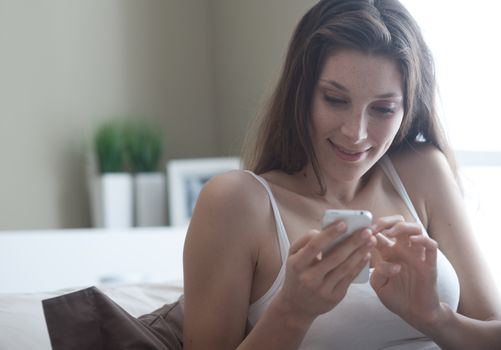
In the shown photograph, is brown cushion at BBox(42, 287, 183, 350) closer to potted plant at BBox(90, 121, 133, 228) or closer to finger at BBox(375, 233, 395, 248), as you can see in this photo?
finger at BBox(375, 233, 395, 248)

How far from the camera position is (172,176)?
3.16 meters

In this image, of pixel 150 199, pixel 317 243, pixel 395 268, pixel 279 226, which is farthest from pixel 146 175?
pixel 317 243

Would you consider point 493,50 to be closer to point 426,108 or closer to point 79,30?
point 426,108

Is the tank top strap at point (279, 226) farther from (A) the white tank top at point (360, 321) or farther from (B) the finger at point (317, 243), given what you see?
(B) the finger at point (317, 243)

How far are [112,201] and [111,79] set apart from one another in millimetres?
592

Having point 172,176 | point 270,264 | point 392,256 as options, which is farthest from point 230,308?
point 172,176

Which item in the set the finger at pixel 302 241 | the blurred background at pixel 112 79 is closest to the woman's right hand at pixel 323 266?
the finger at pixel 302 241

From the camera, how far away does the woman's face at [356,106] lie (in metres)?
1.25

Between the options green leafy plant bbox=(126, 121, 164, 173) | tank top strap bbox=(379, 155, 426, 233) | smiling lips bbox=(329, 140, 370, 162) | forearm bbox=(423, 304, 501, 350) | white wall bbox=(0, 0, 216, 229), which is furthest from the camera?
green leafy plant bbox=(126, 121, 164, 173)

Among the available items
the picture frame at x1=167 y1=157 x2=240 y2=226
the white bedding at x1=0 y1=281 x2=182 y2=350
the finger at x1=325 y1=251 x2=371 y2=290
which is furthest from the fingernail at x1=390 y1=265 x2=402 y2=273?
the picture frame at x1=167 y1=157 x2=240 y2=226

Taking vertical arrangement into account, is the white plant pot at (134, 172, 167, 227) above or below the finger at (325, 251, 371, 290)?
below

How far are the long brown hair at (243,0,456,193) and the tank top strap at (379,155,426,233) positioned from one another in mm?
110

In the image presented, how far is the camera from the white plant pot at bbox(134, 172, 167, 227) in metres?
3.22

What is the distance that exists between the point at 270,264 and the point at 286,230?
8 centimetres
